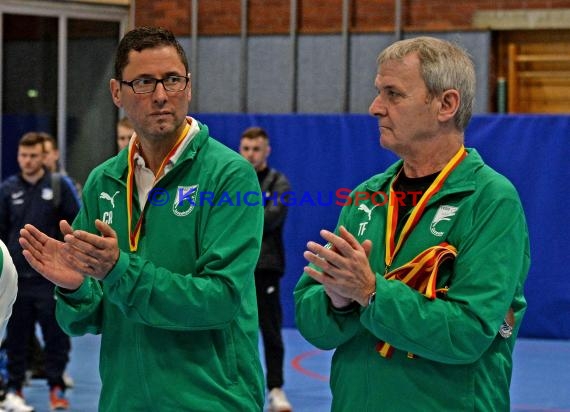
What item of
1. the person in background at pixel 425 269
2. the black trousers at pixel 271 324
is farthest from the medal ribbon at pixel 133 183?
the black trousers at pixel 271 324

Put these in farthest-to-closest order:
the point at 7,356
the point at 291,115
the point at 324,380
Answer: the point at 291,115
the point at 324,380
the point at 7,356

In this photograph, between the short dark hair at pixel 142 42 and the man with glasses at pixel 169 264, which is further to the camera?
the short dark hair at pixel 142 42

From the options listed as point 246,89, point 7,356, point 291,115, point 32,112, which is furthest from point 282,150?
point 7,356

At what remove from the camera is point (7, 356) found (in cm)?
841

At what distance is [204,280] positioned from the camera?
10.2ft

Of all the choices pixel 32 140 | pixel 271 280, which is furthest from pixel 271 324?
pixel 32 140

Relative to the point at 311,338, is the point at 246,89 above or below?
above

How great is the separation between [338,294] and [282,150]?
9.85 meters

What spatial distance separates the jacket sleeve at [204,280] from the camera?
9.99 ft

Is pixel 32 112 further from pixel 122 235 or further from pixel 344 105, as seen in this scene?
pixel 122 235

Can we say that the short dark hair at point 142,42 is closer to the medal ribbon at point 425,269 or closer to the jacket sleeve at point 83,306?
the jacket sleeve at point 83,306

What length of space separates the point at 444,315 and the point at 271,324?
18.2 ft

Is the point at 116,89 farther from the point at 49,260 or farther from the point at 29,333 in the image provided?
the point at 29,333

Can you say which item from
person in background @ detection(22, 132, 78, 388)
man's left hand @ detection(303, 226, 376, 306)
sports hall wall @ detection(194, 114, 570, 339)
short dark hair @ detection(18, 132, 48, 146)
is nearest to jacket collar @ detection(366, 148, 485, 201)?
man's left hand @ detection(303, 226, 376, 306)
